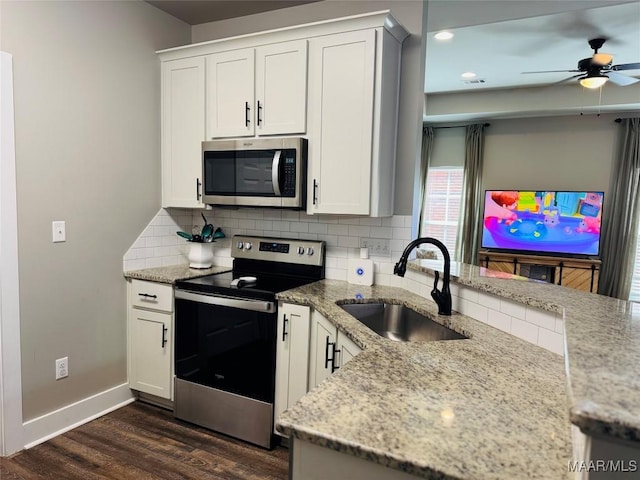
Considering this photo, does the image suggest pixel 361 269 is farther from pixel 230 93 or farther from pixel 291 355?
pixel 230 93

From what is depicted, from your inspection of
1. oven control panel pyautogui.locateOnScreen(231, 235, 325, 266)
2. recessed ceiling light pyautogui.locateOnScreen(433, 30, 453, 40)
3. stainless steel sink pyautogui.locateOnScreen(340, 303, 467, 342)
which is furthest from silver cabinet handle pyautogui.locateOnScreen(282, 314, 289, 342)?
recessed ceiling light pyautogui.locateOnScreen(433, 30, 453, 40)

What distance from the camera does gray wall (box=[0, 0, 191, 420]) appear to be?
229 centimetres

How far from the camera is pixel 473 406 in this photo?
1.02 m

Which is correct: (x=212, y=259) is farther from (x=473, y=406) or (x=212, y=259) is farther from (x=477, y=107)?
(x=477, y=107)

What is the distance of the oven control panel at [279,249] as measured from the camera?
2.84 meters

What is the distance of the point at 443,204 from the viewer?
22.3ft

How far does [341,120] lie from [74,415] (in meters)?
2.42

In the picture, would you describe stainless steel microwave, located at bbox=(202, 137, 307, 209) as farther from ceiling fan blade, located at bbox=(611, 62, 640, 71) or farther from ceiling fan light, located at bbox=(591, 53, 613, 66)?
ceiling fan blade, located at bbox=(611, 62, 640, 71)

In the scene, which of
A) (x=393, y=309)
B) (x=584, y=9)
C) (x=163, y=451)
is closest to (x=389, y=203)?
(x=393, y=309)

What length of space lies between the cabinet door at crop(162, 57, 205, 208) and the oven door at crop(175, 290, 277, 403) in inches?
31.5

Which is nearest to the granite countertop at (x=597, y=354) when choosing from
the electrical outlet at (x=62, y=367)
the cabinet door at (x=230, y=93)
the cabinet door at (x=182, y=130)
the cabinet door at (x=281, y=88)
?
the cabinet door at (x=281, y=88)

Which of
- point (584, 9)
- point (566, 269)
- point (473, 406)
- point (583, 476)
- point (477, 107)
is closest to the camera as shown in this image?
point (583, 476)

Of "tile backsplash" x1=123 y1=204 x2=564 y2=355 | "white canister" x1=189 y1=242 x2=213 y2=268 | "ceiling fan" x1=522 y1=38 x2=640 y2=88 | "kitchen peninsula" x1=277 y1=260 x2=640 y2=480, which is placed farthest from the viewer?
"ceiling fan" x1=522 y1=38 x2=640 y2=88

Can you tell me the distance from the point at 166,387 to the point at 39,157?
158cm
